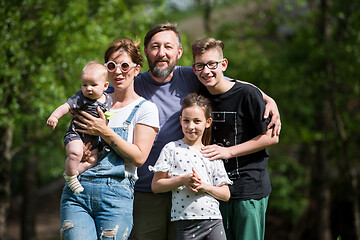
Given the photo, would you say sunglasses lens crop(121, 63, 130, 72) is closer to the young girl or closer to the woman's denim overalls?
the young girl

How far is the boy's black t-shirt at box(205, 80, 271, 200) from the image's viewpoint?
3.46 meters

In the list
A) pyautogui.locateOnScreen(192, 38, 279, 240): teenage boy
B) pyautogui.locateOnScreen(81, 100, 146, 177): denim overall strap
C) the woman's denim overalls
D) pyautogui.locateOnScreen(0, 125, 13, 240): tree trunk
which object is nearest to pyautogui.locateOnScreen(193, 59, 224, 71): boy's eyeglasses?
pyautogui.locateOnScreen(192, 38, 279, 240): teenage boy

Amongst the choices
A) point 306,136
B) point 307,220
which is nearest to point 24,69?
point 306,136

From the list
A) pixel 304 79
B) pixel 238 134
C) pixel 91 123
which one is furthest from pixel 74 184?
pixel 304 79

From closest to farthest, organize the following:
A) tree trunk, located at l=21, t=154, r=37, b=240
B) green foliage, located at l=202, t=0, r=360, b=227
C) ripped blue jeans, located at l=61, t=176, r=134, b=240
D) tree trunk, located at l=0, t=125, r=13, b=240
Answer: ripped blue jeans, located at l=61, t=176, r=134, b=240 → tree trunk, located at l=0, t=125, r=13, b=240 → green foliage, located at l=202, t=0, r=360, b=227 → tree trunk, located at l=21, t=154, r=37, b=240

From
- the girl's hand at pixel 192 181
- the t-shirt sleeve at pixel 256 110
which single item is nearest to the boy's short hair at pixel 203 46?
the t-shirt sleeve at pixel 256 110

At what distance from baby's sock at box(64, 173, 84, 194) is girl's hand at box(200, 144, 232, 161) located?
93 cm

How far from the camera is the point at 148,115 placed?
10.4ft

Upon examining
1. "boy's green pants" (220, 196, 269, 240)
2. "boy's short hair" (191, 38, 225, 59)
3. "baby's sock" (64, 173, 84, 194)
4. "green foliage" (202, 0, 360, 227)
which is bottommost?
"boy's green pants" (220, 196, 269, 240)

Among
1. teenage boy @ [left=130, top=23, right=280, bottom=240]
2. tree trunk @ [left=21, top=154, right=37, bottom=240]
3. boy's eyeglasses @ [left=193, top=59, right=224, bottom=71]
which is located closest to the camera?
boy's eyeglasses @ [left=193, top=59, right=224, bottom=71]

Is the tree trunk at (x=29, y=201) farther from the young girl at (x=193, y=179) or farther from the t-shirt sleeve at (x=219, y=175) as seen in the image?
the t-shirt sleeve at (x=219, y=175)

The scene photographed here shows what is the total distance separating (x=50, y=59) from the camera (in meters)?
7.97

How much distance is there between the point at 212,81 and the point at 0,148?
282 inches

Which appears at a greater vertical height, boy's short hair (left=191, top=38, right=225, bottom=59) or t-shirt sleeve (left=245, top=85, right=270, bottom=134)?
boy's short hair (left=191, top=38, right=225, bottom=59)
